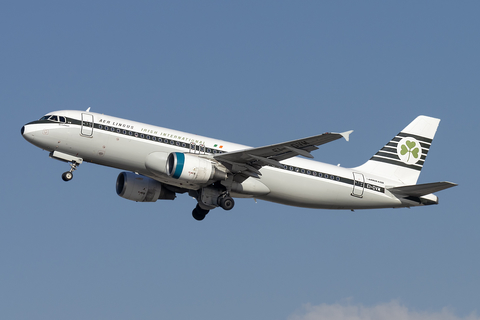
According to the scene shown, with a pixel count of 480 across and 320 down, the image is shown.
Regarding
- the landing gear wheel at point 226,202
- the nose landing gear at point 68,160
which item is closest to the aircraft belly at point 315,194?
the landing gear wheel at point 226,202

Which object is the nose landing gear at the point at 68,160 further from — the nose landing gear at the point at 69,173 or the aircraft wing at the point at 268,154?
the aircraft wing at the point at 268,154

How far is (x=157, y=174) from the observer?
35.1 m

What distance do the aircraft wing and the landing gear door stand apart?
691 cm

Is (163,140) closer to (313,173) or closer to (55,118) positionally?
(55,118)

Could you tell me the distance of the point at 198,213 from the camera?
137ft

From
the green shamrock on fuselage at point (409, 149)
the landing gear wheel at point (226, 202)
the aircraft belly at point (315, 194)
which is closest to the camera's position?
the landing gear wheel at point (226, 202)

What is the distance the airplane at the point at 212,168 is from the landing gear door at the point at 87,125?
0.18 ft

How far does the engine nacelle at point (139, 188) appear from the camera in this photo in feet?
130

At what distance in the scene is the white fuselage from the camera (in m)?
34.9

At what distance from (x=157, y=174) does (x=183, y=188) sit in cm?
474

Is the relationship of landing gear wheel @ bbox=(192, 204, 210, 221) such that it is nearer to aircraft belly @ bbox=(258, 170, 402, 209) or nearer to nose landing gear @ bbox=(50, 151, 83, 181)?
aircraft belly @ bbox=(258, 170, 402, 209)

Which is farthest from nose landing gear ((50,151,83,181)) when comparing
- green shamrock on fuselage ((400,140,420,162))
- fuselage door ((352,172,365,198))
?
green shamrock on fuselage ((400,140,420,162))

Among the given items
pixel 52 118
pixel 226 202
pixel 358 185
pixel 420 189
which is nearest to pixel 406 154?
pixel 420 189

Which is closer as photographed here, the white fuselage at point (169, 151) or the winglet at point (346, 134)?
the winglet at point (346, 134)
